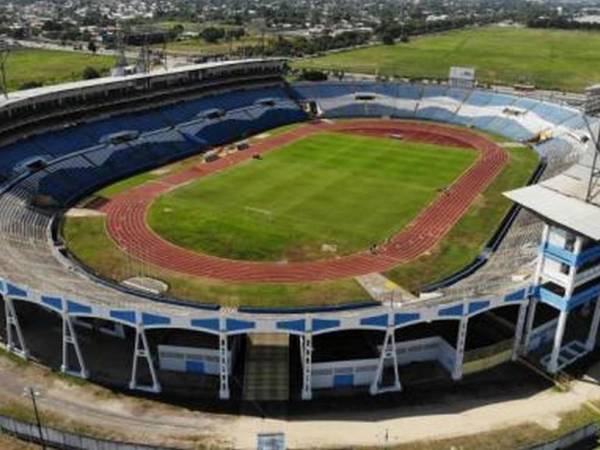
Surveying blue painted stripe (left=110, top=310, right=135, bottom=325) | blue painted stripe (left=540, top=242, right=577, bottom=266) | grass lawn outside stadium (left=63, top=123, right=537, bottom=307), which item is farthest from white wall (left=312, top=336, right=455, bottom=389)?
blue painted stripe (left=110, top=310, right=135, bottom=325)

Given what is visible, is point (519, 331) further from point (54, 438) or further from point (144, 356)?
point (54, 438)

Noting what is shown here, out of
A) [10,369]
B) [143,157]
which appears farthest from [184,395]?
[143,157]

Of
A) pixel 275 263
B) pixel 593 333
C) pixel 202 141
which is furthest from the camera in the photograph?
pixel 202 141

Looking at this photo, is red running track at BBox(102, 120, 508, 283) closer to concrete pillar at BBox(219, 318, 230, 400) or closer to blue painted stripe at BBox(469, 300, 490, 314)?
concrete pillar at BBox(219, 318, 230, 400)

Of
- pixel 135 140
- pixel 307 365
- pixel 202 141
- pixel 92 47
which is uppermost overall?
pixel 92 47

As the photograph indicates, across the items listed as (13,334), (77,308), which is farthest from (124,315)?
(13,334)

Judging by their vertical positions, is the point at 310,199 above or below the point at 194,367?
above
